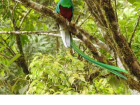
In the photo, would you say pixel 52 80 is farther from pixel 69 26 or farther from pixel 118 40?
pixel 118 40

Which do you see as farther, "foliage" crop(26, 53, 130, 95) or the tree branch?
"foliage" crop(26, 53, 130, 95)

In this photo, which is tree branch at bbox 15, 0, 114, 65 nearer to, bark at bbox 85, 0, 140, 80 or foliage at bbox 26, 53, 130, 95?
bark at bbox 85, 0, 140, 80

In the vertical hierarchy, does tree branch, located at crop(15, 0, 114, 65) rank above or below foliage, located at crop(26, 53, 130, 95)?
above

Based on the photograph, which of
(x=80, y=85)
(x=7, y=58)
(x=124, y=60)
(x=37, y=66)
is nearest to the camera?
(x=124, y=60)

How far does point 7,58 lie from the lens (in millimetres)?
1745

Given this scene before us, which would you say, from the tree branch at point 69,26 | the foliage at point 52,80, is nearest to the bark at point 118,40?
the tree branch at point 69,26

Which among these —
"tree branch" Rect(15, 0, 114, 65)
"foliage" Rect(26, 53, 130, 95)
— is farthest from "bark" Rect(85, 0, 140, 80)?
"foliage" Rect(26, 53, 130, 95)

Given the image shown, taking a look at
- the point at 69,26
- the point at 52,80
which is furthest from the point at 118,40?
the point at 52,80

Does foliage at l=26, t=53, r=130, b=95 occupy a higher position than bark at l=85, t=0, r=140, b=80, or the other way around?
bark at l=85, t=0, r=140, b=80

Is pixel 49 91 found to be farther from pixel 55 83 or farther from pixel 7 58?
pixel 7 58

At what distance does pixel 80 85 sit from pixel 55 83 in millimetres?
249

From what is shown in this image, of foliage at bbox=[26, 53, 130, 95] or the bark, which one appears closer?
the bark

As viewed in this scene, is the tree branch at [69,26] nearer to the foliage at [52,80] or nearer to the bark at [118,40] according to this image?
the bark at [118,40]
